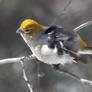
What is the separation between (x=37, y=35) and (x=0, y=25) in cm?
339

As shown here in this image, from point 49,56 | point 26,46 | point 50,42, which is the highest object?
point 50,42

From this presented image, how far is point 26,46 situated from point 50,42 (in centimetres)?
301

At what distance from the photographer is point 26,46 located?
707cm

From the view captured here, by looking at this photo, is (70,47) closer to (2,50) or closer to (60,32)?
(60,32)

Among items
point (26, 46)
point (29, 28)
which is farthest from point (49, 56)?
point (26, 46)

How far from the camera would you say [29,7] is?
25.7ft

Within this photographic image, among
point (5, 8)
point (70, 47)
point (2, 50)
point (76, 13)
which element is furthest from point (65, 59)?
point (76, 13)

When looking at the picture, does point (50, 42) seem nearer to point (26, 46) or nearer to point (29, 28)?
point (29, 28)

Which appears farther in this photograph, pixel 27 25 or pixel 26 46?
pixel 26 46

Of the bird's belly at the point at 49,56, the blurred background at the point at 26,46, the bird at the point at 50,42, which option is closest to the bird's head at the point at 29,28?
the bird at the point at 50,42

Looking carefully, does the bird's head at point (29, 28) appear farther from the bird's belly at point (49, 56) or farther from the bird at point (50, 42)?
the bird's belly at point (49, 56)

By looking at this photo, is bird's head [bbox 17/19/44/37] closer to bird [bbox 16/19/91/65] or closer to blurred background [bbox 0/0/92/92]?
bird [bbox 16/19/91/65]

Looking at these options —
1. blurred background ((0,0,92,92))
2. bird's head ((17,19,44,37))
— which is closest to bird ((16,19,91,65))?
bird's head ((17,19,44,37))

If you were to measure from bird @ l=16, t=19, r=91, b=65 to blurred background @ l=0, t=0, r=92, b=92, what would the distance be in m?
1.84
